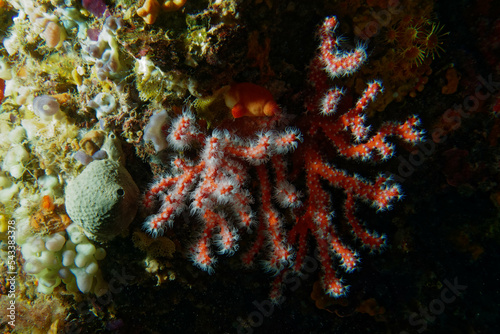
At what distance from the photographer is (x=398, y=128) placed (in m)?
2.78

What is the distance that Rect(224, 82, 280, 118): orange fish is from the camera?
2.45 m

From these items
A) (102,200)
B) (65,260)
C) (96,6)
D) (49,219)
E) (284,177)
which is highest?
(96,6)

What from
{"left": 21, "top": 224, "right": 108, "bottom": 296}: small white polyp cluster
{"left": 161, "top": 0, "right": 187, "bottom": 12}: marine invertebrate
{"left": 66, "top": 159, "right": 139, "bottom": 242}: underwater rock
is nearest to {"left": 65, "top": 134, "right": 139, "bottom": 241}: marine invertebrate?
{"left": 66, "top": 159, "right": 139, "bottom": 242}: underwater rock

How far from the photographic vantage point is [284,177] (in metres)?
2.89

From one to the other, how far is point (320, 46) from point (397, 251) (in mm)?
2959

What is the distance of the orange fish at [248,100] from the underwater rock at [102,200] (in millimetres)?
1273

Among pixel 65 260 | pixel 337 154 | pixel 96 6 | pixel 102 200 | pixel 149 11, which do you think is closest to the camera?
pixel 149 11

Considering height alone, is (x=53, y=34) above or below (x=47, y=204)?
above

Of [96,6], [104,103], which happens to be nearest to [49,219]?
[104,103]

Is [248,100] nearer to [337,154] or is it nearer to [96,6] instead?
[337,154]

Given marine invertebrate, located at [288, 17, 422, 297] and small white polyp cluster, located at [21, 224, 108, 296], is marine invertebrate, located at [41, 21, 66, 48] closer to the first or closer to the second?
small white polyp cluster, located at [21, 224, 108, 296]

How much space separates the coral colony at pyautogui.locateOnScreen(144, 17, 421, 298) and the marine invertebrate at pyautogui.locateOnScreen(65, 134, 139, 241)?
0.26m

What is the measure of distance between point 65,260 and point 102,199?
1035mm

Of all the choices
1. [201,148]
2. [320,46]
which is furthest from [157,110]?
[320,46]
